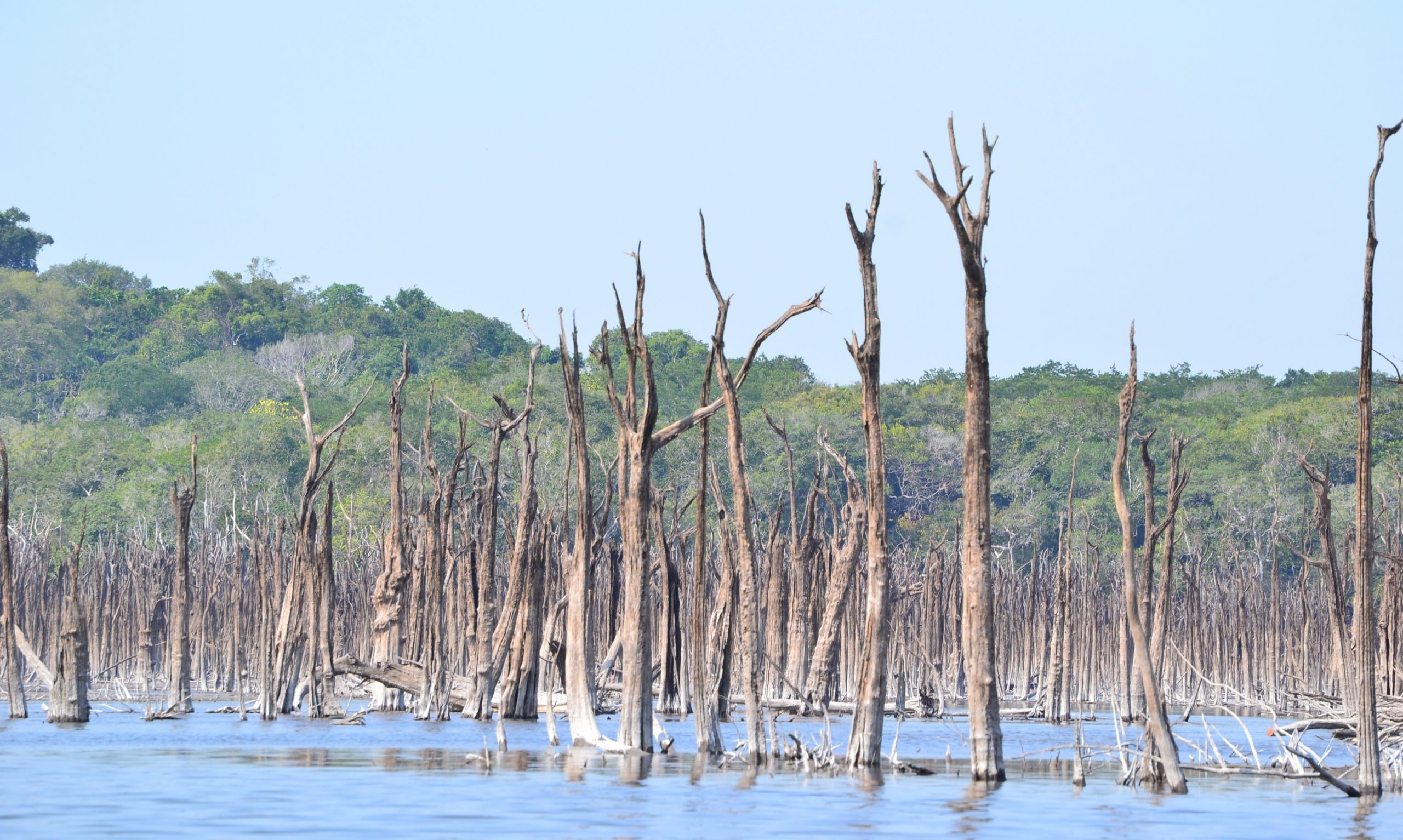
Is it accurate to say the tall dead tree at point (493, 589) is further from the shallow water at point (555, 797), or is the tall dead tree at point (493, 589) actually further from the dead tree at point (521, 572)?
the shallow water at point (555, 797)

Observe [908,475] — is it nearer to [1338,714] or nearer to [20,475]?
[20,475]

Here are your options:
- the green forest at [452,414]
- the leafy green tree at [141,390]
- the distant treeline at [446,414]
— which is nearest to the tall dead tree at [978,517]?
the green forest at [452,414]

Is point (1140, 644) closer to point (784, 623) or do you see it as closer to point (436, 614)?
point (436, 614)

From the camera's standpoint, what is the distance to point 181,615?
2275 cm

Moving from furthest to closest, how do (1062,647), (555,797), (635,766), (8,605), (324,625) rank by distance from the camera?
(1062,647), (324,625), (8,605), (635,766), (555,797)

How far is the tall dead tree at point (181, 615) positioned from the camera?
2234cm

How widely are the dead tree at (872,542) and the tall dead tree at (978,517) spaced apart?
0.84 metres

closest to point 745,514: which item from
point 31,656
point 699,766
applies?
point 699,766

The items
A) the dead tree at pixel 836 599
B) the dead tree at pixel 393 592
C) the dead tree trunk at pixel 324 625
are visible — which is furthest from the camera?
the dead tree at pixel 393 592

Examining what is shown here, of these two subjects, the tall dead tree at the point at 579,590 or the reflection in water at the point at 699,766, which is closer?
the reflection in water at the point at 699,766

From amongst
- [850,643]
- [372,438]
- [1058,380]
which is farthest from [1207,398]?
[850,643]

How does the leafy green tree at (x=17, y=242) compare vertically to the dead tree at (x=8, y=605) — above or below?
above

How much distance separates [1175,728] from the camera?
26.8 meters

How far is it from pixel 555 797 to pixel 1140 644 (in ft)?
15.6
